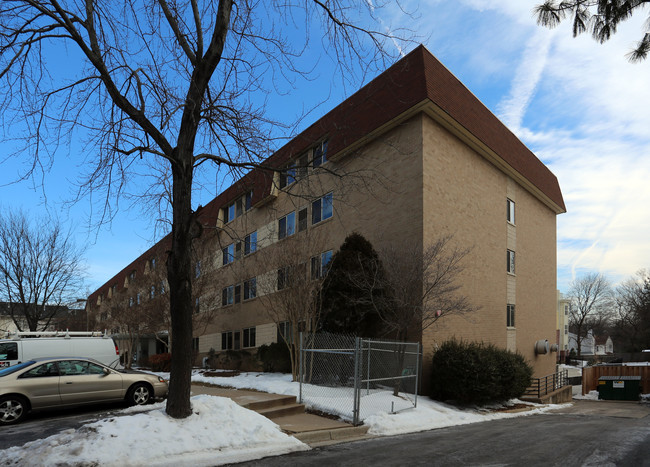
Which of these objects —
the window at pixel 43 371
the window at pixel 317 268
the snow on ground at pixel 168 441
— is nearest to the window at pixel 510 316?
the window at pixel 317 268

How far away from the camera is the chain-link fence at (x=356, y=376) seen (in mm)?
10941

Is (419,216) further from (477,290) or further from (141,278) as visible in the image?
(141,278)

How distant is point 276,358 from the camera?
68.4ft

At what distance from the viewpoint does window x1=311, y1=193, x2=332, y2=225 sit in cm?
2197

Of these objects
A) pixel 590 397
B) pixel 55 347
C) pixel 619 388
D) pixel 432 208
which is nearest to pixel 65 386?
pixel 55 347

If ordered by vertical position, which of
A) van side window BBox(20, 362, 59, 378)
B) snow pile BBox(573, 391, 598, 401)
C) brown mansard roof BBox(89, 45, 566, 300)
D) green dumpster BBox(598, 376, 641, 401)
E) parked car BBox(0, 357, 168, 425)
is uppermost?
brown mansard roof BBox(89, 45, 566, 300)

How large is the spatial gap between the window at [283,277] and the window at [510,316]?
11049 millimetres

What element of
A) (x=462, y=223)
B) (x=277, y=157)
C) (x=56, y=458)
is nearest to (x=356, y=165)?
(x=462, y=223)

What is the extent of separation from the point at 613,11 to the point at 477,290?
14532mm

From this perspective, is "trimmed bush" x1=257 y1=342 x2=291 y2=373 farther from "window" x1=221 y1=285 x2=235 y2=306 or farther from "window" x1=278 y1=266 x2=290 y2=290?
"window" x1=221 y1=285 x2=235 y2=306

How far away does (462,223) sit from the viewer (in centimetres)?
1944

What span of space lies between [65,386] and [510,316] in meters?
18.8

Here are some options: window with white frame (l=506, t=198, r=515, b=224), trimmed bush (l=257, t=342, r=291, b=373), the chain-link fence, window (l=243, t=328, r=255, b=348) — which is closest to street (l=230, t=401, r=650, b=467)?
the chain-link fence

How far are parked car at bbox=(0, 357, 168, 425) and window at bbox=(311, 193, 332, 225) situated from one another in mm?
11484
